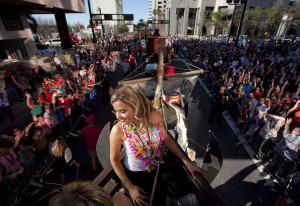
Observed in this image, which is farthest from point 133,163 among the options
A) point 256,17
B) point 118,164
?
point 256,17

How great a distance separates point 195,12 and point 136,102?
2967 inches

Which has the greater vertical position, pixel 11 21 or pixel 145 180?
pixel 11 21

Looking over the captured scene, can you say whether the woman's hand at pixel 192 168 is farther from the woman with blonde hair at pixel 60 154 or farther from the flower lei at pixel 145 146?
the woman with blonde hair at pixel 60 154

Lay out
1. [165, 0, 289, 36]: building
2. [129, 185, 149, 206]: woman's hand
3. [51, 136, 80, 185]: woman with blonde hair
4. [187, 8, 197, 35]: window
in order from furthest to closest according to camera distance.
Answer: [187, 8, 197, 35]: window → [165, 0, 289, 36]: building → [51, 136, 80, 185]: woman with blonde hair → [129, 185, 149, 206]: woman's hand

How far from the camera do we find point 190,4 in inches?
2436

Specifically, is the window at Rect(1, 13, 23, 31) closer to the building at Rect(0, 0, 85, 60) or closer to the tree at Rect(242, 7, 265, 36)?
the building at Rect(0, 0, 85, 60)

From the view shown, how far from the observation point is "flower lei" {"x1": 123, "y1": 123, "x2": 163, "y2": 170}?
6.01ft

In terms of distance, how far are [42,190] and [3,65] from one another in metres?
14.3

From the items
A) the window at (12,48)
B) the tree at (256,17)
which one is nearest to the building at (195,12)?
the tree at (256,17)

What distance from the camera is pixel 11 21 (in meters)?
15.5

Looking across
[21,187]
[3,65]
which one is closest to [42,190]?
[21,187]

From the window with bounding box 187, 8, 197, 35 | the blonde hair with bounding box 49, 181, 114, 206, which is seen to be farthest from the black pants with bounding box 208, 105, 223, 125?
the window with bounding box 187, 8, 197, 35

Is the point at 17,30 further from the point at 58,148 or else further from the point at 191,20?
the point at 191,20

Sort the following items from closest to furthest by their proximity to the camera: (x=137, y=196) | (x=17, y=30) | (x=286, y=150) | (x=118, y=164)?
(x=137, y=196) → (x=118, y=164) → (x=286, y=150) → (x=17, y=30)
